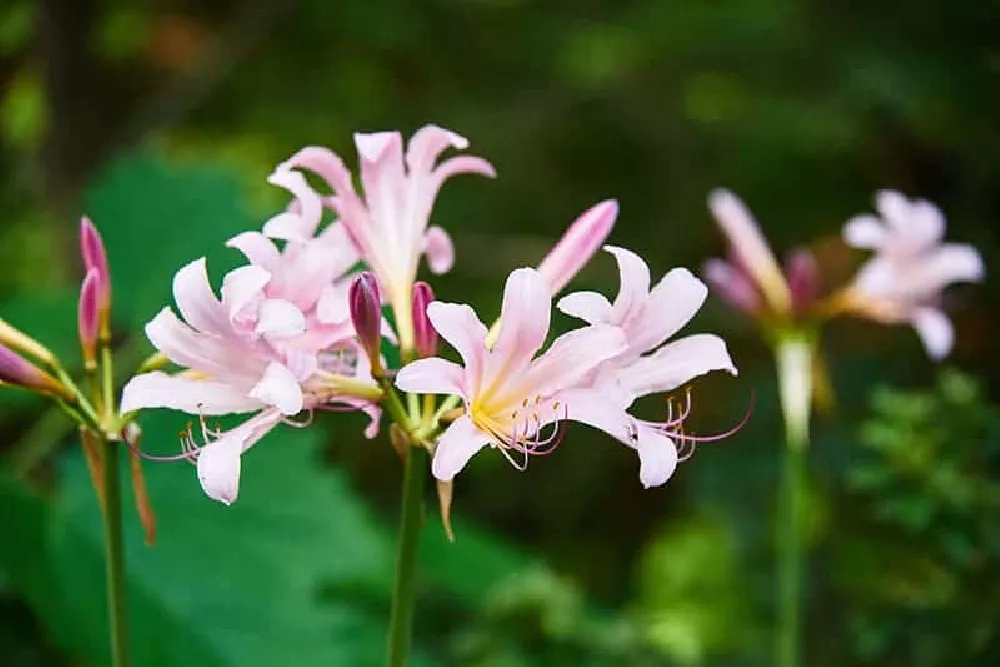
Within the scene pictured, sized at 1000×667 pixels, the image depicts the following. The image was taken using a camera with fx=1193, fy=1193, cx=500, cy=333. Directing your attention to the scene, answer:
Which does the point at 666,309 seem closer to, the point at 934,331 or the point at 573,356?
the point at 573,356

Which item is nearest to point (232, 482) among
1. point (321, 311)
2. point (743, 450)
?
point (321, 311)

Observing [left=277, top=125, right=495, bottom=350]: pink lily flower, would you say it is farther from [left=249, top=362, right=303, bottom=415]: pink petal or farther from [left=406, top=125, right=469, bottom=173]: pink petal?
[left=249, top=362, right=303, bottom=415]: pink petal

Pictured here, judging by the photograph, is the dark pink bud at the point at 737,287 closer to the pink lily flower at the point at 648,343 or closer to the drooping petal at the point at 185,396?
the pink lily flower at the point at 648,343

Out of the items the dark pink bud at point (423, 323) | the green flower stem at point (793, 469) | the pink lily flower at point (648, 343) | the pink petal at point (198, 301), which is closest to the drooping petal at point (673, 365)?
the pink lily flower at point (648, 343)

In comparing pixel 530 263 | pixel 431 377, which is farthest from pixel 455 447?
pixel 530 263

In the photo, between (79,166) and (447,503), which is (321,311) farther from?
(79,166)

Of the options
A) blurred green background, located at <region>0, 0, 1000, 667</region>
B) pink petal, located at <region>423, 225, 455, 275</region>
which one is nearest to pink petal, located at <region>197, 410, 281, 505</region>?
pink petal, located at <region>423, 225, 455, 275</region>
